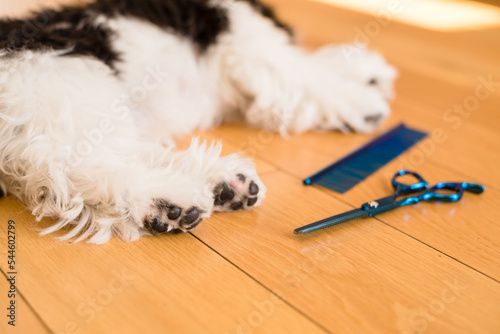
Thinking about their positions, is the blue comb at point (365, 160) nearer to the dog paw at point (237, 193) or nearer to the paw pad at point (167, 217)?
the dog paw at point (237, 193)

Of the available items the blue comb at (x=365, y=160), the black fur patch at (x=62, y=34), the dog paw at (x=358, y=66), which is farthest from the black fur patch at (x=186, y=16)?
the blue comb at (x=365, y=160)

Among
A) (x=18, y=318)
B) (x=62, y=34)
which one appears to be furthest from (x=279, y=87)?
(x=18, y=318)

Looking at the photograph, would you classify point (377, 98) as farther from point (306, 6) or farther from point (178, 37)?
point (306, 6)

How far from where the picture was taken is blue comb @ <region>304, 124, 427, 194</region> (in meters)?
1.29

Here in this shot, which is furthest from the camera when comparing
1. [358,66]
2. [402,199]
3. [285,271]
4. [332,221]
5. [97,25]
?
[358,66]

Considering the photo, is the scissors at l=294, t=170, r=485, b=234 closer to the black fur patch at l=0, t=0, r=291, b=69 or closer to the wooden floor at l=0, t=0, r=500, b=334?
the wooden floor at l=0, t=0, r=500, b=334

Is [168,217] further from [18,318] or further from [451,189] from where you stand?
[451,189]

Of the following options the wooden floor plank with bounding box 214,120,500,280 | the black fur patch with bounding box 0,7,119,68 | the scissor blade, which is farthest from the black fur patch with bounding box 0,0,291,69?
the scissor blade

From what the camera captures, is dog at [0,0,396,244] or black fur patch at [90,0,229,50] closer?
dog at [0,0,396,244]

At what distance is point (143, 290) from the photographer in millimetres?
841

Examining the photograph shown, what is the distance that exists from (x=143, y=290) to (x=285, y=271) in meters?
0.27

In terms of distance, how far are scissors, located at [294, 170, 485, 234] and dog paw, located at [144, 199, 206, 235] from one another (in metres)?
0.22

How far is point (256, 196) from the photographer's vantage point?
3.59 ft

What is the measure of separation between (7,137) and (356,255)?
30.9 inches
